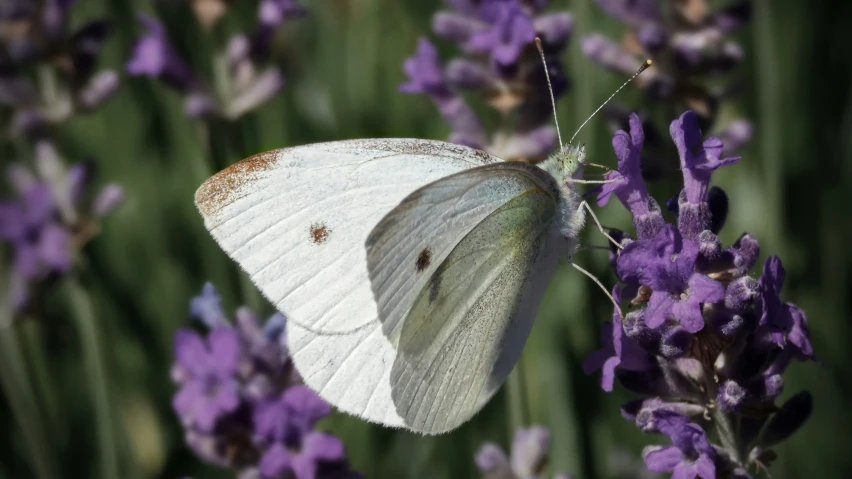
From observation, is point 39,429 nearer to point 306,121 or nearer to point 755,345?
point 306,121

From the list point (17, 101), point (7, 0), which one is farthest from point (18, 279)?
point (7, 0)

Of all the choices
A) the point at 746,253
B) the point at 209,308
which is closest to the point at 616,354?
the point at 746,253

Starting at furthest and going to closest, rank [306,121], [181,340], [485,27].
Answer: [306,121]
[485,27]
[181,340]

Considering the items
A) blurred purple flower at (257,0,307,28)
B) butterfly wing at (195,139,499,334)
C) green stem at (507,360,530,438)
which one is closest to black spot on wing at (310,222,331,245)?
butterfly wing at (195,139,499,334)

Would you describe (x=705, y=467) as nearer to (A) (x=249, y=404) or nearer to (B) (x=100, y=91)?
(A) (x=249, y=404)

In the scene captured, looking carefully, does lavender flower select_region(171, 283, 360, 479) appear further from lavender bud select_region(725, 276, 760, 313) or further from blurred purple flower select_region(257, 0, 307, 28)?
blurred purple flower select_region(257, 0, 307, 28)

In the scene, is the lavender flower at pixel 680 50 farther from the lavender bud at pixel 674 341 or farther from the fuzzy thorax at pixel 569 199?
the lavender bud at pixel 674 341
